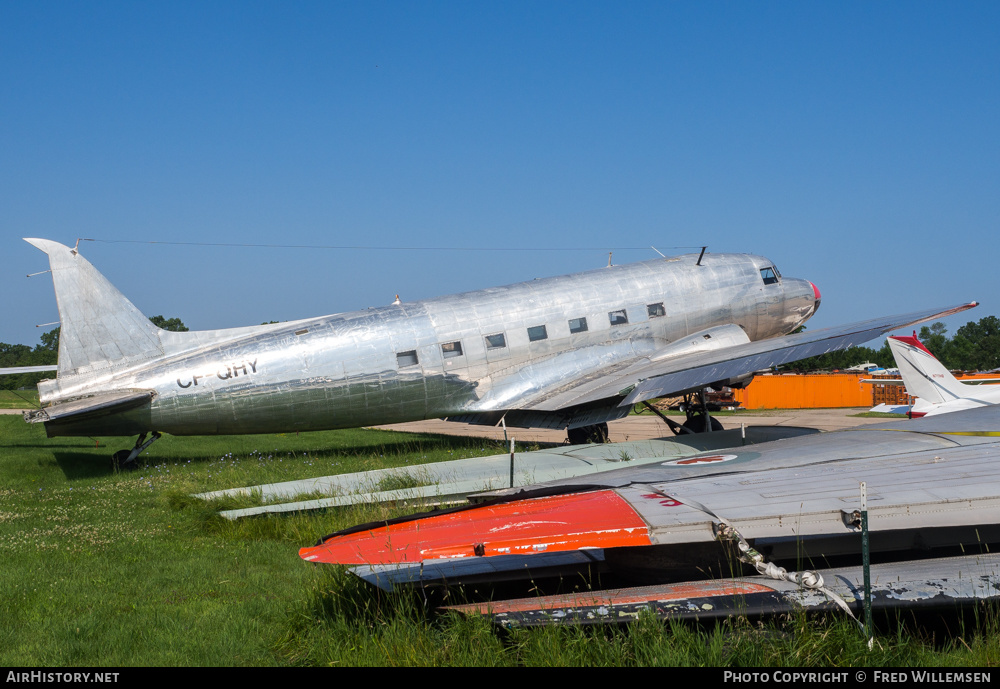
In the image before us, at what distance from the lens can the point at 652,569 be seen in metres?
5.69

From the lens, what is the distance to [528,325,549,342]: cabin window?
16.3 metres

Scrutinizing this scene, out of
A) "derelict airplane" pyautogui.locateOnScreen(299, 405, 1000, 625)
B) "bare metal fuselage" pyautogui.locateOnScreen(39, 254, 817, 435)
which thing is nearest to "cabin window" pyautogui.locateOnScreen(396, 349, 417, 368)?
"bare metal fuselage" pyautogui.locateOnScreen(39, 254, 817, 435)

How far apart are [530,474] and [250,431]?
6.63m

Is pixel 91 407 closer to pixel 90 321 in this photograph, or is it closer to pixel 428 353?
pixel 90 321

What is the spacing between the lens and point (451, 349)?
615 inches

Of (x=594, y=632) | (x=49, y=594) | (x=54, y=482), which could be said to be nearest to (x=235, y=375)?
(x=54, y=482)

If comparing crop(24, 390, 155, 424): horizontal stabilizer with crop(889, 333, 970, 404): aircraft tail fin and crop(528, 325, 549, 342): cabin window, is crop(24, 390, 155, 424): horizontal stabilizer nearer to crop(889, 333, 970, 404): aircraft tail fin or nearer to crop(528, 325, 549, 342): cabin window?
crop(528, 325, 549, 342): cabin window

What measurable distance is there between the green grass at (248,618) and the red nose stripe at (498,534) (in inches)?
15.2

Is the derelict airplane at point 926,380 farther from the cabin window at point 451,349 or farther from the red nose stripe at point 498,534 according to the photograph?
the red nose stripe at point 498,534

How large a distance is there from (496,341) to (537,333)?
3.19ft

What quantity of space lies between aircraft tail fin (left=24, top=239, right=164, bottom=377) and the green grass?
328cm

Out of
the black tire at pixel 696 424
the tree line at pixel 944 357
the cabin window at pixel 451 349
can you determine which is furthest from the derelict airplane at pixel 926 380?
the tree line at pixel 944 357

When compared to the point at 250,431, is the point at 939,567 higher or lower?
lower

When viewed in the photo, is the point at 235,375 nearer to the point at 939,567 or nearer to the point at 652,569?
the point at 652,569
